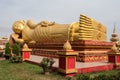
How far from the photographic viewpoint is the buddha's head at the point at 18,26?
798 inches

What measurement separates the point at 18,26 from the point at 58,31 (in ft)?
24.0

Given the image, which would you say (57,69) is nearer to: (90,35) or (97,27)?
(90,35)

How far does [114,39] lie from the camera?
2267 centimetres

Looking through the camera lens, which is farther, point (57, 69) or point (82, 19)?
point (82, 19)

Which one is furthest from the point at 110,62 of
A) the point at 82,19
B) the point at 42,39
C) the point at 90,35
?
the point at 42,39

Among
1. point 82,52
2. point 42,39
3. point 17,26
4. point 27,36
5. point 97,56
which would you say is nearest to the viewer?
point 82,52

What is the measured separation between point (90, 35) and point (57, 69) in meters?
4.72

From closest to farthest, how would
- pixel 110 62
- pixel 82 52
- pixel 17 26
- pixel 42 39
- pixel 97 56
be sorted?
pixel 110 62, pixel 82 52, pixel 97 56, pixel 42 39, pixel 17 26

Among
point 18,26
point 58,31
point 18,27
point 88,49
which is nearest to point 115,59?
point 88,49

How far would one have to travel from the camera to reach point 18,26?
66.8 ft

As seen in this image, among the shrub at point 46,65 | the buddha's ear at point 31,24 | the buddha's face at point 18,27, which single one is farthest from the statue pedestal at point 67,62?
the buddha's face at point 18,27

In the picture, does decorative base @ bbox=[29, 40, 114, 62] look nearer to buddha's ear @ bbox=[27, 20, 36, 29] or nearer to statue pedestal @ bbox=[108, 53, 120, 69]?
statue pedestal @ bbox=[108, 53, 120, 69]

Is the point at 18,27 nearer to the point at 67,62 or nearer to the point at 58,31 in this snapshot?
the point at 58,31

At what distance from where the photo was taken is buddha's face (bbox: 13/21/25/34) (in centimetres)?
2027
